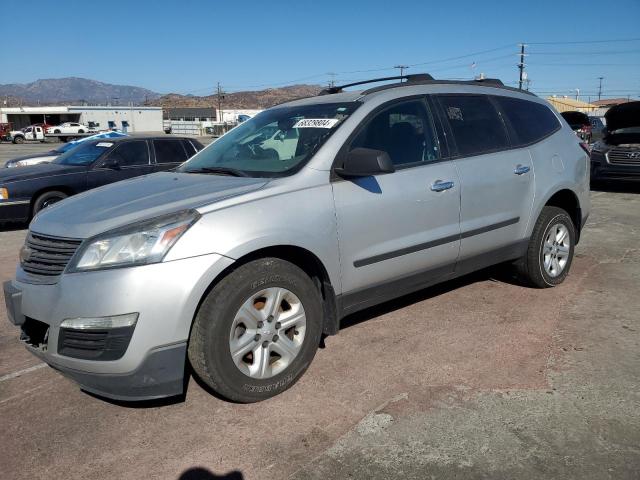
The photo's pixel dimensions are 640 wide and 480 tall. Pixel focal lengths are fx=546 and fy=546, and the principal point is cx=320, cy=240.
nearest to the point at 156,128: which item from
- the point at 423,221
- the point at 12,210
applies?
the point at 12,210

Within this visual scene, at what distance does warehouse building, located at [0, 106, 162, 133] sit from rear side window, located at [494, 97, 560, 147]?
83.6m

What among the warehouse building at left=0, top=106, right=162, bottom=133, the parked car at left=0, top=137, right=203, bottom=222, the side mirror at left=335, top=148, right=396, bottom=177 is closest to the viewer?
the side mirror at left=335, top=148, right=396, bottom=177

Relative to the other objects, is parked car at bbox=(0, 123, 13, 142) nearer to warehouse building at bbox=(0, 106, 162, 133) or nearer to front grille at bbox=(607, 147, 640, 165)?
warehouse building at bbox=(0, 106, 162, 133)

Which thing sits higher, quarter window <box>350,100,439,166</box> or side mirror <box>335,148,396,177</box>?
quarter window <box>350,100,439,166</box>

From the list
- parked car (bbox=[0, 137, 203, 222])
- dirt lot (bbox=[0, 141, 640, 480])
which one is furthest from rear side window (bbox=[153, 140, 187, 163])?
dirt lot (bbox=[0, 141, 640, 480])

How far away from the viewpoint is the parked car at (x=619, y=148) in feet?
36.8

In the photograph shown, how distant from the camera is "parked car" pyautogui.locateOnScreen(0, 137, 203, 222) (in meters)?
8.34

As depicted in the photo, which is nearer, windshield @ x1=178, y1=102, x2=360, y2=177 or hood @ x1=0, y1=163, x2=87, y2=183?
windshield @ x1=178, y1=102, x2=360, y2=177

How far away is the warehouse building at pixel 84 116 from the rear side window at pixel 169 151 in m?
77.5

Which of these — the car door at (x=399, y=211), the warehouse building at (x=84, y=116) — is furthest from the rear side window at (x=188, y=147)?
the warehouse building at (x=84, y=116)

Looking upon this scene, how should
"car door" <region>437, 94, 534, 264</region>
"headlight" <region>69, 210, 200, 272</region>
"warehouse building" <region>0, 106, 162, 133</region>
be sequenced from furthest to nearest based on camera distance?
"warehouse building" <region>0, 106, 162, 133</region> → "car door" <region>437, 94, 534, 264</region> → "headlight" <region>69, 210, 200, 272</region>

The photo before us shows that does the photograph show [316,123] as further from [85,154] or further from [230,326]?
[85,154]

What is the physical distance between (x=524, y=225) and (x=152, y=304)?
3.31 metres

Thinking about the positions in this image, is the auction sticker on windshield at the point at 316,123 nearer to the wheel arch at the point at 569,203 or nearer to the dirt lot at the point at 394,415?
the dirt lot at the point at 394,415
